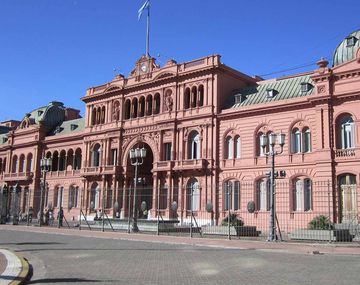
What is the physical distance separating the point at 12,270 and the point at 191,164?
32.6 m

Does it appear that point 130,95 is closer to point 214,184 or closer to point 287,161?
point 214,184

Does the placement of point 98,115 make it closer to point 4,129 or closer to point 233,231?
point 233,231

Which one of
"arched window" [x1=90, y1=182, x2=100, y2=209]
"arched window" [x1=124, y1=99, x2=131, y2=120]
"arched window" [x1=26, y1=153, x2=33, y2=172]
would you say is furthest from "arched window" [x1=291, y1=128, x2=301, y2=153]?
"arched window" [x1=26, y1=153, x2=33, y2=172]

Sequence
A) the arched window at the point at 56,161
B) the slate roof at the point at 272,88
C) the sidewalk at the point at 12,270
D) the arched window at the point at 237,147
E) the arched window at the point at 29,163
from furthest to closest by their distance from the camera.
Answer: the arched window at the point at 29,163, the arched window at the point at 56,161, the arched window at the point at 237,147, the slate roof at the point at 272,88, the sidewalk at the point at 12,270

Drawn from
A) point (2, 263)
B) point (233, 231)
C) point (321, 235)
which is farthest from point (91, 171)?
point (2, 263)

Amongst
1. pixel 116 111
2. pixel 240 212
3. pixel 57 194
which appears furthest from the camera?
pixel 57 194

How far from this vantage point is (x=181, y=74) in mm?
47406

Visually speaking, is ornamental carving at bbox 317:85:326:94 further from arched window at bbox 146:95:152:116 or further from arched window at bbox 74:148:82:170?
arched window at bbox 74:148:82:170

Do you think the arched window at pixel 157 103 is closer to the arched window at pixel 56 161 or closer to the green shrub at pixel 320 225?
the arched window at pixel 56 161

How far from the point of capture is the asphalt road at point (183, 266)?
39.1ft

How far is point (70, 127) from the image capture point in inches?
2564

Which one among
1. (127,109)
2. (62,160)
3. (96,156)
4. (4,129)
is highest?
(4,129)

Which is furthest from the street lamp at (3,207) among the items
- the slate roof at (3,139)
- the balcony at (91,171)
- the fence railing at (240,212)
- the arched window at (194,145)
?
the slate roof at (3,139)

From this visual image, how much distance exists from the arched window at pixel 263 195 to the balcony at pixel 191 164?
18.8 ft
